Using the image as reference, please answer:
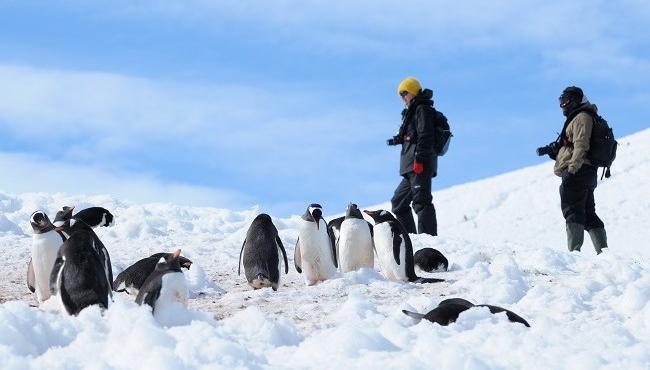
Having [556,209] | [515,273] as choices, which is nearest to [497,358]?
[515,273]

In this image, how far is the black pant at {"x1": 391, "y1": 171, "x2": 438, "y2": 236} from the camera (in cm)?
1077

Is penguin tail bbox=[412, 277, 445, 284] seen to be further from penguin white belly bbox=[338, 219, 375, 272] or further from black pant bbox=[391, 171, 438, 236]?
black pant bbox=[391, 171, 438, 236]

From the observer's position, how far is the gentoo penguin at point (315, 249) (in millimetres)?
8516

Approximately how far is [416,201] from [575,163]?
65.7 inches

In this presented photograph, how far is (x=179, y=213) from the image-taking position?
14.3 m

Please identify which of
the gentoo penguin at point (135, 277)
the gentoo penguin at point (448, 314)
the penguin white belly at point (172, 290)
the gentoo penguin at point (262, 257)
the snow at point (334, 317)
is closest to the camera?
the snow at point (334, 317)

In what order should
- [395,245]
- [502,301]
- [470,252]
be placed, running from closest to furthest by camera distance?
1. [502,301]
2. [395,245]
3. [470,252]

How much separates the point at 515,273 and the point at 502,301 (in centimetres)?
56

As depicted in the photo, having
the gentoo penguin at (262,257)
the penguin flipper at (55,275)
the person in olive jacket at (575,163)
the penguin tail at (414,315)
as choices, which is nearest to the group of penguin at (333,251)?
the gentoo penguin at (262,257)

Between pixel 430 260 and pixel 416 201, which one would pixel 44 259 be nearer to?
pixel 430 260

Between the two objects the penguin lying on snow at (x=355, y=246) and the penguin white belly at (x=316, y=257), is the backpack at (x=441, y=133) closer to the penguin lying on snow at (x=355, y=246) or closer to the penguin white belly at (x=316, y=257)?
the penguin lying on snow at (x=355, y=246)

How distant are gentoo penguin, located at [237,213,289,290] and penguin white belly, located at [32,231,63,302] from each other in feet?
5.01

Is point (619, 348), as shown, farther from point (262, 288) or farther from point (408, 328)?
point (262, 288)

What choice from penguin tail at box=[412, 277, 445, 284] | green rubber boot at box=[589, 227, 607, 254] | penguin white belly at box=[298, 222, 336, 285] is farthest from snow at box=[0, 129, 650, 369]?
green rubber boot at box=[589, 227, 607, 254]
